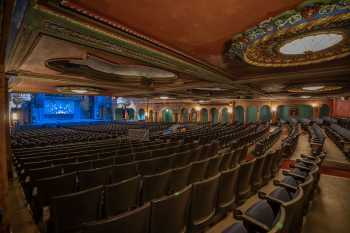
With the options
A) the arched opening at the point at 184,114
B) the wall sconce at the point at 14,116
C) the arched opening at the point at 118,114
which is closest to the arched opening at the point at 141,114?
the arched opening at the point at 118,114

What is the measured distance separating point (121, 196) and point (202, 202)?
1.05 m

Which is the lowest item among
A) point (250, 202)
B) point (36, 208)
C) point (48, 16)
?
point (250, 202)

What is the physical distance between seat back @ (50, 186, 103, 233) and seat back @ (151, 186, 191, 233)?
33.5 inches

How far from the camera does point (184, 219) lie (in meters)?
1.94

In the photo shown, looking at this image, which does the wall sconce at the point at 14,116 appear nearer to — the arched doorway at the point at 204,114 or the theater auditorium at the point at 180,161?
the theater auditorium at the point at 180,161

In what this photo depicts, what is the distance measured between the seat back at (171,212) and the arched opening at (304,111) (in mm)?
23604

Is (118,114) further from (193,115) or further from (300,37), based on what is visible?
(300,37)

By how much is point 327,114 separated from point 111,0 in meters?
24.2

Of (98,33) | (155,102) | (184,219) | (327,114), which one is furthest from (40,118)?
(327,114)

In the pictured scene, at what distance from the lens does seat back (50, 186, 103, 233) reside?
1746 mm

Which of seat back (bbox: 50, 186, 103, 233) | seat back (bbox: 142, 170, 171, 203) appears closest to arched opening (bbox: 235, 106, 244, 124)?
seat back (bbox: 142, 170, 171, 203)

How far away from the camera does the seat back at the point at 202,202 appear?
1983mm

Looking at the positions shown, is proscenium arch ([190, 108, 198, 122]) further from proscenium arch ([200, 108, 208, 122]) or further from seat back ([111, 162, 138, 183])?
seat back ([111, 162, 138, 183])

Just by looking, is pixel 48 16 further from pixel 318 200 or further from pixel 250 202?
pixel 318 200
